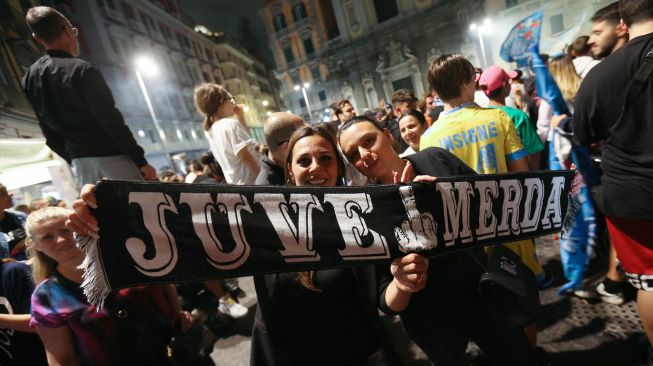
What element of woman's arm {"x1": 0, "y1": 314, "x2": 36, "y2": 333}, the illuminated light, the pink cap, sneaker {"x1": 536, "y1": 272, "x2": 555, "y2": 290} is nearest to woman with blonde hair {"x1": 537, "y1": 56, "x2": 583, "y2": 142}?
the pink cap

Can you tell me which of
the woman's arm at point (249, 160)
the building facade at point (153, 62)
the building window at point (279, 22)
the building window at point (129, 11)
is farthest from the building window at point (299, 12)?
the woman's arm at point (249, 160)

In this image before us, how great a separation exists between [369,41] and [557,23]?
1701 centimetres

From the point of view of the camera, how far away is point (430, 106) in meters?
6.23

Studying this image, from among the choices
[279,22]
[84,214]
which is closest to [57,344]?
[84,214]

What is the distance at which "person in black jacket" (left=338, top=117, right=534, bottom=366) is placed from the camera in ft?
5.45

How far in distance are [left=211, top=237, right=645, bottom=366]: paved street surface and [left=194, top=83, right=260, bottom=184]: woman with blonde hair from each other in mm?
2086

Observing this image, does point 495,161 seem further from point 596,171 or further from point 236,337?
point 236,337

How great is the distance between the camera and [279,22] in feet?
147

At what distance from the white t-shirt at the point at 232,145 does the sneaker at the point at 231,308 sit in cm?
201

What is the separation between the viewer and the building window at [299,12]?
139 ft

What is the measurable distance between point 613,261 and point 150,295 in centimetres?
386

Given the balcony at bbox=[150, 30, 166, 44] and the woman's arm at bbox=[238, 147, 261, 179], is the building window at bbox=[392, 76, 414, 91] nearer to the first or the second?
the balcony at bbox=[150, 30, 166, 44]

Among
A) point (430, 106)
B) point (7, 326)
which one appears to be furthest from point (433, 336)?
point (430, 106)

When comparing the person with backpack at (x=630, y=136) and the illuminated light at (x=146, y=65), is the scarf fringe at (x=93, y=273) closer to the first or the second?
the person with backpack at (x=630, y=136)
